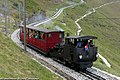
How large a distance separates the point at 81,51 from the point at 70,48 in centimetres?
113

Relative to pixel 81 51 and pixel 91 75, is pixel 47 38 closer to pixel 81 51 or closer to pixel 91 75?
pixel 81 51

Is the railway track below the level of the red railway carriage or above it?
below

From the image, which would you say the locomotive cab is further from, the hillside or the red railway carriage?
the hillside

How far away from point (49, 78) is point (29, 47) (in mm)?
20881

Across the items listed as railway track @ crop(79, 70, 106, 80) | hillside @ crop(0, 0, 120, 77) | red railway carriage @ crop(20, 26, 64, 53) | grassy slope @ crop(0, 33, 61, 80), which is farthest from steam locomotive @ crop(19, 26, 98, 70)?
hillside @ crop(0, 0, 120, 77)

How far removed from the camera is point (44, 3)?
13050cm

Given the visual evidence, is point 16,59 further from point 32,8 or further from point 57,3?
point 57,3

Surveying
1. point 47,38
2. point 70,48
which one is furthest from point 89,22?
point 70,48

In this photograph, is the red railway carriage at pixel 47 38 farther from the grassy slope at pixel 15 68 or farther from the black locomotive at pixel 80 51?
the grassy slope at pixel 15 68

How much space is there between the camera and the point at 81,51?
87.0ft

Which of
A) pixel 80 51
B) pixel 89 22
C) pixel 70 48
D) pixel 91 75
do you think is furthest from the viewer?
pixel 89 22

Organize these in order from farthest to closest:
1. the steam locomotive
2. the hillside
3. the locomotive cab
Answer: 1. the hillside
2. the steam locomotive
3. the locomotive cab

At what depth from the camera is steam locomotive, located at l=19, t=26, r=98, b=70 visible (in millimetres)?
26625

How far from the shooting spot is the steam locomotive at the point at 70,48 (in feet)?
87.4
